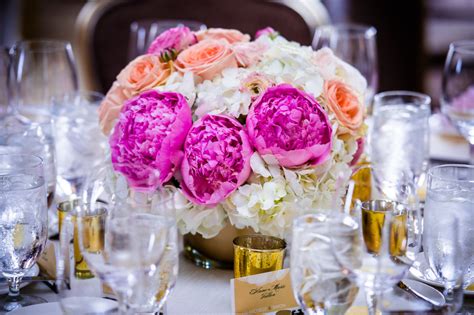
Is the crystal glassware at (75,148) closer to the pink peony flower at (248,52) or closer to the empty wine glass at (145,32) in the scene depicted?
the pink peony flower at (248,52)

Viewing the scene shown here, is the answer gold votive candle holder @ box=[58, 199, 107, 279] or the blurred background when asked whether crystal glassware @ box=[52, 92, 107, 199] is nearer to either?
gold votive candle holder @ box=[58, 199, 107, 279]

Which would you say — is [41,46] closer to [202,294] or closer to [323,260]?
[202,294]

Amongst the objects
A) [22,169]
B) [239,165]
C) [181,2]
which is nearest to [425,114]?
[239,165]

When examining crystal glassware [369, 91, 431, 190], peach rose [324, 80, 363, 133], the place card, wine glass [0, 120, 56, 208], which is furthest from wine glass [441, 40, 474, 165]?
wine glass [0, 120, 56, 208]

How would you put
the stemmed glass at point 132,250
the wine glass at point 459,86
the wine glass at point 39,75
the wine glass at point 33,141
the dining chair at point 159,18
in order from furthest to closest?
1. the dining chair at point 159,18
2. the wine glass at point 39,75
3. the wine glass at point 459,86
4. the wine glass at point 33,141
5. the stemmed glass at point 132,250

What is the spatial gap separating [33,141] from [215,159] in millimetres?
423

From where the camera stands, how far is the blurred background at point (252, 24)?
8.59 feet

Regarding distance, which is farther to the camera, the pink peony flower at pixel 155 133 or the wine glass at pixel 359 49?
the wine glass at pixel 359 49

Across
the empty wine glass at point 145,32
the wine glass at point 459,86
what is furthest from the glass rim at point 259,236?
the empty wine glass at point 145,32

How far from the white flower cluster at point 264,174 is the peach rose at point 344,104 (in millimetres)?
18

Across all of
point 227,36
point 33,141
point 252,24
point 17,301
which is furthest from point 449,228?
point 252,24

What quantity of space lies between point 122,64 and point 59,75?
745 millimetres

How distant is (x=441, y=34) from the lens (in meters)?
3.54

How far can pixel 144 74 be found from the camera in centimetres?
134
